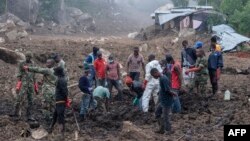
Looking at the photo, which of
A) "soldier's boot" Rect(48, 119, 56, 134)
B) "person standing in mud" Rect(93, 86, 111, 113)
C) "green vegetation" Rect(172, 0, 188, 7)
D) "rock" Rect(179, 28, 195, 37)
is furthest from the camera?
"green vegetation" Rect(172, 0, 188, 7)

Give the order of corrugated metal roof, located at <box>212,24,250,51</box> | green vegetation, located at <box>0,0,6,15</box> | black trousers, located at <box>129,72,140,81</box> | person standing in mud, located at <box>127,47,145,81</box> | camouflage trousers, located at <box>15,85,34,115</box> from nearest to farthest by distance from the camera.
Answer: camouflage trousers, located at <box>15,85,34,115</box>
person standing in mud, located at <box>127,47,145,81</box>
black trousers, located at <box>129,72,140,81</box>
corrugated metal roof, located at <box>212,24,250,51</box>
green vegetation, located at <box>0,0,6,15</box>

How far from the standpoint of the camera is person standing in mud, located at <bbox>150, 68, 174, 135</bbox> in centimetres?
1051

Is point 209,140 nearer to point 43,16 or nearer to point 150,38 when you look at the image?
point 150,38

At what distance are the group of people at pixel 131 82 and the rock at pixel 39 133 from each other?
0.18 m

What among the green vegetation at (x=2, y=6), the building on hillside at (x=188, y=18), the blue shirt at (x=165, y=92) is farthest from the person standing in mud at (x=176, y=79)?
the green vegetation at (x=2, y=6)

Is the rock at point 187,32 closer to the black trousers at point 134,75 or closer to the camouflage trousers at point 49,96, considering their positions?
the black trousers at point 134,75

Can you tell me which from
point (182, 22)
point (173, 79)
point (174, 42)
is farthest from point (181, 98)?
point (182, 22)

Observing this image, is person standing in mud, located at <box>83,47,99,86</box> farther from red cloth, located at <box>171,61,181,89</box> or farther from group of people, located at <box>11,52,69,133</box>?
red cloth, located at <box>171,61,181,89</box>

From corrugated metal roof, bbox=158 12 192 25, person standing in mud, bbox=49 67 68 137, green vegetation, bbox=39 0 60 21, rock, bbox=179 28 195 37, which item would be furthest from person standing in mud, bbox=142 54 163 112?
green vegetation, bbox=39 0 60 21

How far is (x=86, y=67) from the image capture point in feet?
39.3

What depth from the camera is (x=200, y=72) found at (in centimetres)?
1392

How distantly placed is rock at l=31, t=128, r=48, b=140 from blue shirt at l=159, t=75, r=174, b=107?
263cm

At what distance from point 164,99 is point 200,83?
11.9 ft

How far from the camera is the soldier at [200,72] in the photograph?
1365cm
